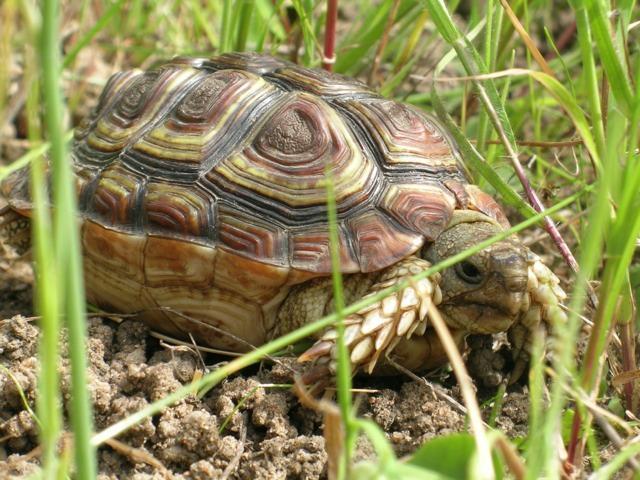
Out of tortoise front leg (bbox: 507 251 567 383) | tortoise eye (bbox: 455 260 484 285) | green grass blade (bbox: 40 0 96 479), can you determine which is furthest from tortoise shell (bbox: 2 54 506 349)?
green grass blade (bbox: 40 0 96 479)

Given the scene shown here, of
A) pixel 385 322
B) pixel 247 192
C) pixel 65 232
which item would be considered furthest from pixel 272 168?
pixel 65 232

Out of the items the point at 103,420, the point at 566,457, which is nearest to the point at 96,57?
the point at 103,420

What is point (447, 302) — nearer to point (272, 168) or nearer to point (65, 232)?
point (272, 168)

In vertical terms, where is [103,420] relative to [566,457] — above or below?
below

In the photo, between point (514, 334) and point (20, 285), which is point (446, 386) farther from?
point (20, 285)

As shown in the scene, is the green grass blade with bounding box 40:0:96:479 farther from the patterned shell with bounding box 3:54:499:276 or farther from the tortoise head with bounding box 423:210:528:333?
the tortoise head with bounding box 423:210:528:333
